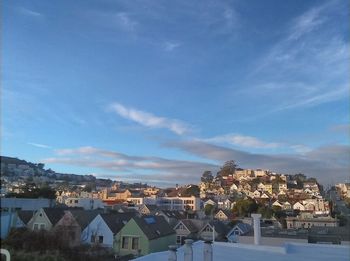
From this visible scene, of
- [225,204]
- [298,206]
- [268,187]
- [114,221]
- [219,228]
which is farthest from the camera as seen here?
[268,187]

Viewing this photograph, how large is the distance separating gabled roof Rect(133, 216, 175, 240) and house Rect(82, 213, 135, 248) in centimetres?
204

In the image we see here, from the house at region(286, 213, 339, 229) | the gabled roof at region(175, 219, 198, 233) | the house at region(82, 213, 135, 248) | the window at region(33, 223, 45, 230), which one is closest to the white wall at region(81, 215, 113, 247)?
the house at region(82, 213, 135, 248)

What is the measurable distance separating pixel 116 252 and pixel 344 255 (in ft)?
54.9

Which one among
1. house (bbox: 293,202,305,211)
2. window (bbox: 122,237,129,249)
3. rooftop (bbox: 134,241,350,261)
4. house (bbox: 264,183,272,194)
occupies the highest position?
house (bbox: 264,183,272,194)

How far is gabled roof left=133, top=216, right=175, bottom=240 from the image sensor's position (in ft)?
79.0

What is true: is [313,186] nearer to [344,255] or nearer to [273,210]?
[273,210]

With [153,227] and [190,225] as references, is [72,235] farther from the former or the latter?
[190,225]

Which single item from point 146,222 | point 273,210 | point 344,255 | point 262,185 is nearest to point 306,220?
point 273,210

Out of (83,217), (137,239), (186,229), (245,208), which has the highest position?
(245,208)

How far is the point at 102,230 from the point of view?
25.8 meters

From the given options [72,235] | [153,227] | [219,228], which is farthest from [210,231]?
[72,235]

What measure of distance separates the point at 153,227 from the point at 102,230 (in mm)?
3459

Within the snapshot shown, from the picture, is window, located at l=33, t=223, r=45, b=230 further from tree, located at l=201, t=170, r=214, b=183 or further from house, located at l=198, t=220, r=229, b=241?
tree, located at l=201, t=170, r=214, b=183

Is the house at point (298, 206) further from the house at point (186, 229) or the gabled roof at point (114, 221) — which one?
the gabled roof at point (114, 221)
